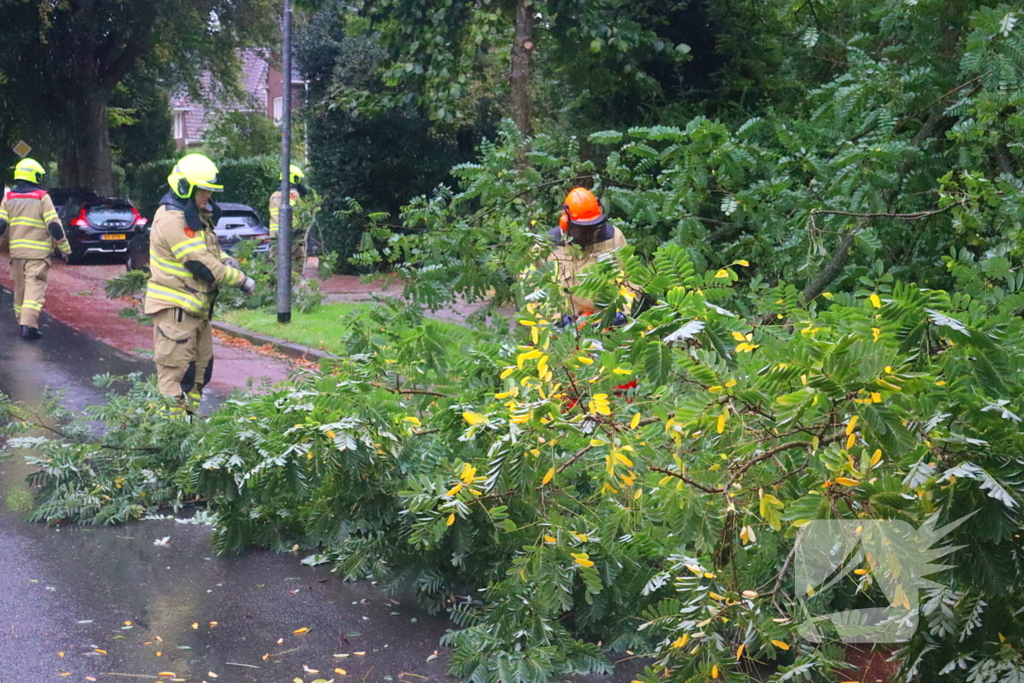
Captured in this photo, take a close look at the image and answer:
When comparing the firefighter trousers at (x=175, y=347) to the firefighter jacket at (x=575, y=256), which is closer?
the firefighter jacket at (x=575, y=256)

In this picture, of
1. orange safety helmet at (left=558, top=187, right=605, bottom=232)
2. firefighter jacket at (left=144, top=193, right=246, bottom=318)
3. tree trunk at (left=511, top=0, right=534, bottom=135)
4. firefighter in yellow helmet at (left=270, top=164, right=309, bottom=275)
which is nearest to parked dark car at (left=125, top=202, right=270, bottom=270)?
firefighter in yellow helmet at (left=270, top=164, right=309, bottom=275)

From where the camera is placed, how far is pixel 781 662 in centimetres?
448

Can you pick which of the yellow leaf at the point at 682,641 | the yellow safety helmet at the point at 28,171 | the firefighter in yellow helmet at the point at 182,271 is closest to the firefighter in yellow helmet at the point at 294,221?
the yellow safety helmet at the point at 28,171

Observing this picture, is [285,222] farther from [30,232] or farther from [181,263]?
[181,263]

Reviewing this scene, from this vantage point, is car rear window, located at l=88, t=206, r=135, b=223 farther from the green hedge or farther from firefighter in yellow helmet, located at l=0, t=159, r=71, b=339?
firefighter in yellow helmet, located at l=0, t=159, r=71, b=339

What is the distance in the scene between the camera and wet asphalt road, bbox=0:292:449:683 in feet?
14.5

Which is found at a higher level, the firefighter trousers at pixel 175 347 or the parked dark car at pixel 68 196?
the parked dark car at pixel 68 196

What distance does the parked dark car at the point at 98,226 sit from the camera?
78.8 ft

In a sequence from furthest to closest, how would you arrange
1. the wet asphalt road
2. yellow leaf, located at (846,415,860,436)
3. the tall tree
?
the tall tree
the wet asphalt road
yellow leaf, located at (846,415,860,436)

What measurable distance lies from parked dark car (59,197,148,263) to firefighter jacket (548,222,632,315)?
19488 mm

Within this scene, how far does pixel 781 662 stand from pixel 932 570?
183 centimetres

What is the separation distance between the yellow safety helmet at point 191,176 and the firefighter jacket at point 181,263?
0.31ft

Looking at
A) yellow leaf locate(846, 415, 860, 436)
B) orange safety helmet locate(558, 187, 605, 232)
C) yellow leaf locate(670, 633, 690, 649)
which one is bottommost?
yellow leaf locate(670, 633, 690, 649)

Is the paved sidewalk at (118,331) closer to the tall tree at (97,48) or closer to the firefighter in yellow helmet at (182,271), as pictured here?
the firefighter in yellow helmet at (182,271)
